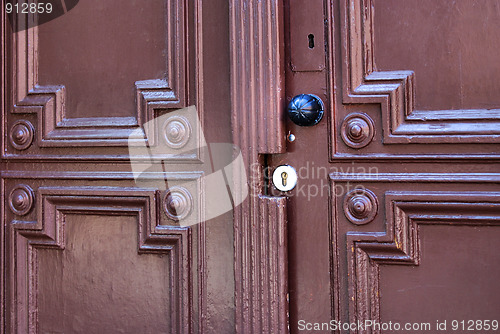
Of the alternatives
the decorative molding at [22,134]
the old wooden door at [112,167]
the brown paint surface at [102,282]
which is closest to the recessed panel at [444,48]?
the old wooden door at [112,167]

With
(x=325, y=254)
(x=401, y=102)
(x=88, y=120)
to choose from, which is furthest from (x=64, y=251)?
(x=401, y=102)

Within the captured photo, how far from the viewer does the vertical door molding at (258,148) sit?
3.36 ft

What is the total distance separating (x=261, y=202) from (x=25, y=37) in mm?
760

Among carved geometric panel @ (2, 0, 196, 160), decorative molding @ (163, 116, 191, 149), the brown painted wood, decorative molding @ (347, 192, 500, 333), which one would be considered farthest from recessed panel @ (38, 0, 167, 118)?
decorative molding @ (347, 192, 500, 333)

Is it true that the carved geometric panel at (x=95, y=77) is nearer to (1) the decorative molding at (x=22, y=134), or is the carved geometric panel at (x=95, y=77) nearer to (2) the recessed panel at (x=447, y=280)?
(1) the decorative molding at (x=22, y=134)

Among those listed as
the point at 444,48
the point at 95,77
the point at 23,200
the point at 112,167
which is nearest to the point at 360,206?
the point at 444,48

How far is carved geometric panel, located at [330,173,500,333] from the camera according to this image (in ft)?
3.13

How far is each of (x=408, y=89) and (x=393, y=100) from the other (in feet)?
0.12

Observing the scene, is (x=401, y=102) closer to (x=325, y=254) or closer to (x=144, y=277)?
(x=325, y=254)

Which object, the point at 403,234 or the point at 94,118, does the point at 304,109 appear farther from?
the point at 94,118
